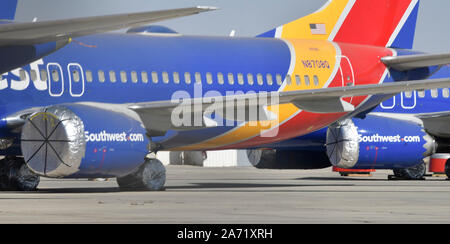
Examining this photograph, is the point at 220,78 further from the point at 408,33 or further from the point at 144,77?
the point at 408,33

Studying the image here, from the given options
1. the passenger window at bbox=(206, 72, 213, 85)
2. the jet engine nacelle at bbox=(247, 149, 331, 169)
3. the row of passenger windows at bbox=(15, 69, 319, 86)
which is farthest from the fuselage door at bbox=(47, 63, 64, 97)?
the jet engine nacelle at bbox=(247, 149, 331, 169)

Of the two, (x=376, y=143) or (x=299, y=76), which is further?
(x=376, y=143)

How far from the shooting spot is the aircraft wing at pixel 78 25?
12.5m

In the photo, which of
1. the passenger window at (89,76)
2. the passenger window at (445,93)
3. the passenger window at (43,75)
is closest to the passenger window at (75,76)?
the passenger window at (89,76)

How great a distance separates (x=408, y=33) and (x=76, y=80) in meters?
11.1

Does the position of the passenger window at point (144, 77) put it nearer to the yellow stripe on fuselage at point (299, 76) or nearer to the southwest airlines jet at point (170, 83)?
the southwest airlines jet at point (170, 83)

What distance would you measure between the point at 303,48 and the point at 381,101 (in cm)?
280

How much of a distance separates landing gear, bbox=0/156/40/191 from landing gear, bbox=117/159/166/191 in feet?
7.33

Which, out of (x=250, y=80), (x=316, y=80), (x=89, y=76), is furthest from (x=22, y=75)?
(x=316, y=80)

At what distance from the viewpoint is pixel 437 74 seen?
2628cm

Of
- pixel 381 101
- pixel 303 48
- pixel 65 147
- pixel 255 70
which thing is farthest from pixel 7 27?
pixel 381 101

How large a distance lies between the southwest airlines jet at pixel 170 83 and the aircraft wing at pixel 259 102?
0.03m

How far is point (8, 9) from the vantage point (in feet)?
51.6
